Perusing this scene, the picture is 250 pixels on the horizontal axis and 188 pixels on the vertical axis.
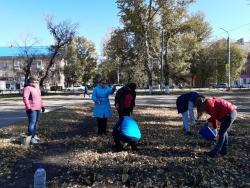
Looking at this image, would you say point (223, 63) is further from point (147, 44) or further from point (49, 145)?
point (49, 145)

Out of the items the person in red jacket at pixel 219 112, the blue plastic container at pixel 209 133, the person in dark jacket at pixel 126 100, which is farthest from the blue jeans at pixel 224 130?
the person in dark jacket at pixel 126 100

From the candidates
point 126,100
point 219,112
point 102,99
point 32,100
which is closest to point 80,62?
point 102,99

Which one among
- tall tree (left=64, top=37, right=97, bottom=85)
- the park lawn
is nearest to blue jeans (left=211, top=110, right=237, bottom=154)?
→ the park lawn

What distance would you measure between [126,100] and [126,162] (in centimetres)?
205

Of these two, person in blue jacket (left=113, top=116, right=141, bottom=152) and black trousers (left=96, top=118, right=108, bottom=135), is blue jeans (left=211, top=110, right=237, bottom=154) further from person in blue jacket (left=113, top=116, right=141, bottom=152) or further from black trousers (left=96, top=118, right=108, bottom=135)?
black trousers (left=96, top=118, right=108, bottom=135)

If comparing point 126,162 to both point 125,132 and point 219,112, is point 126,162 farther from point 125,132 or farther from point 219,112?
point 219,112

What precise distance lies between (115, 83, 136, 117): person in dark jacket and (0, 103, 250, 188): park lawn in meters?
0.97

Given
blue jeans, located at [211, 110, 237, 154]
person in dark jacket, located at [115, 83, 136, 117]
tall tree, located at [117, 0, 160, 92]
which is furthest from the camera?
tall tree, located at [117, 0, 160, 92]

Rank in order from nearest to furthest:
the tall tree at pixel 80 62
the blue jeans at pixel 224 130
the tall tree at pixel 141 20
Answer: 1. the blue jeans at pixel 224 130
2. the tall tree at pixel 141 20
3. the tall tree at pixel 80 62

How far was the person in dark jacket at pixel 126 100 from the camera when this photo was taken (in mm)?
10508

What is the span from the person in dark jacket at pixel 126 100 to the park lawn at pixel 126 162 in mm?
974

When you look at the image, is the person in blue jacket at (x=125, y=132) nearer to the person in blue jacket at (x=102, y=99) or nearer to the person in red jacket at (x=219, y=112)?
the person in red jacket at (x=219, y=112)

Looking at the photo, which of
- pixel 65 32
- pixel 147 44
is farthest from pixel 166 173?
pixel 65 32

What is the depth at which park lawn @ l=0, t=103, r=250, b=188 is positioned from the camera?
776 cm
